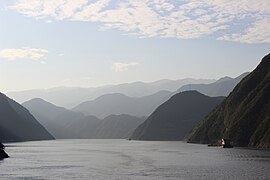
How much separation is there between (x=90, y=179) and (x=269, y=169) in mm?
44706

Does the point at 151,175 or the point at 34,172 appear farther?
the point at 34,172

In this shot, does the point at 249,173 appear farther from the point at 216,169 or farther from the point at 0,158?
the point at 0,158

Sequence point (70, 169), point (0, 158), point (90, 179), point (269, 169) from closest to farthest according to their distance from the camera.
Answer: point (90, 179), point (269, 169), point (70, 169), point (0, 158)

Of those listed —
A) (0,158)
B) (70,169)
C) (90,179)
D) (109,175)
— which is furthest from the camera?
(0,158)

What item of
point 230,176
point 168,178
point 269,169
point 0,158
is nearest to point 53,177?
point 168,178

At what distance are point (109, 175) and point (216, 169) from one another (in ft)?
95.5

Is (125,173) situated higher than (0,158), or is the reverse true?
(125,173)

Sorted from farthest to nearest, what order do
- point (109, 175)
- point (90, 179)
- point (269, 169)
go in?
point (269, 169) < point (109, 175) < point (90, 179)

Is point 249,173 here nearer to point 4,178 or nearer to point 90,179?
point 90,179

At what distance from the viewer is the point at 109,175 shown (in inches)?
4225

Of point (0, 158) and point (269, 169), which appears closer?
point (269, 169)

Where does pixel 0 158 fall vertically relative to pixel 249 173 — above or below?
below

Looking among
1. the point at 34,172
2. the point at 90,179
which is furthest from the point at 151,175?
the point at 34,172

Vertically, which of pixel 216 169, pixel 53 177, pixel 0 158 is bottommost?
pixel 0 158
